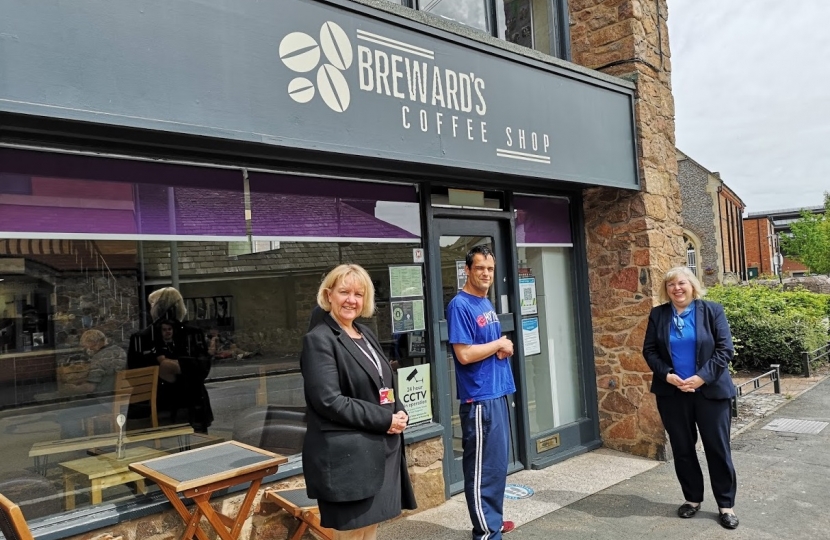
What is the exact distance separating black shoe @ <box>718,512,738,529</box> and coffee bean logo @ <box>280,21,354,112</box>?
3.61 meters

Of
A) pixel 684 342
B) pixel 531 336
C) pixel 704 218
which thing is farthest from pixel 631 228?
pixel 704 218

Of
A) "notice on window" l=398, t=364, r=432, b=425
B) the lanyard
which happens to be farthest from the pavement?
the lanyard

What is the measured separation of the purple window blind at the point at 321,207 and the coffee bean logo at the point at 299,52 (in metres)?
0.75

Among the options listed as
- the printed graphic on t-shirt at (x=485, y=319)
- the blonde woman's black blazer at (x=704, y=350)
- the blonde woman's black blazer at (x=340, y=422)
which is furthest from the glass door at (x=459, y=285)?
the blonde woman's black blazer at (x=340, y=422)

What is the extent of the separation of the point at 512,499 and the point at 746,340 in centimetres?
808

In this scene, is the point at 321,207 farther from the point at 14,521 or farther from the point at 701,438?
the point at 701,438

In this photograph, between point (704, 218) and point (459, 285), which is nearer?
point (459, 285)

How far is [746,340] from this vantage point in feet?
36.2

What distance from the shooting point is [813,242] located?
52500 millimetres

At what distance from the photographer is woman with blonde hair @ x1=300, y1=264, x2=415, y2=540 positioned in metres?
2.71

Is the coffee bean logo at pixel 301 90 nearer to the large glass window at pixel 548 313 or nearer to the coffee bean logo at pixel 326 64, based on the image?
the coffee bean logo at pixel 326 64

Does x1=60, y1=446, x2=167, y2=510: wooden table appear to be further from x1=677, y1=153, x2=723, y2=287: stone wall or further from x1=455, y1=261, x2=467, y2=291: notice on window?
x1=677, y1=153, x2=723, y2=287: stone wall

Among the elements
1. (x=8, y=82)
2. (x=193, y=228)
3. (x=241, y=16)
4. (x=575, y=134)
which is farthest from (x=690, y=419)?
(x=8, y=82)

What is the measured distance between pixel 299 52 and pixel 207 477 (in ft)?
7.59
